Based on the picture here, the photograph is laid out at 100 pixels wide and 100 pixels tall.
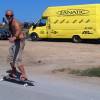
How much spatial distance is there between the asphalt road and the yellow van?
69.5 feet

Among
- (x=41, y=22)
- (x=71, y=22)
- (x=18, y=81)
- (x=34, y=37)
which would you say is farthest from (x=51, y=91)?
(x=34, y=37)

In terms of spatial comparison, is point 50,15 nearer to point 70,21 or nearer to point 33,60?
point 70,21

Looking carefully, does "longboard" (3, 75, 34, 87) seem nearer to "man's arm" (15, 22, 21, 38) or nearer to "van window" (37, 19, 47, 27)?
"man's arm" (15, 22, 21, 38)

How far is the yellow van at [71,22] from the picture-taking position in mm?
33781

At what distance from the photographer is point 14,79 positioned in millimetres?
12555

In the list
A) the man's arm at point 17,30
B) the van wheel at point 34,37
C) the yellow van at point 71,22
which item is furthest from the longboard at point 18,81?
the van wheel at point 34,37

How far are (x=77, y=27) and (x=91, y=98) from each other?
24.6 meters

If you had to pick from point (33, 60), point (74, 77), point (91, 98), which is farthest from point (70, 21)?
point (91, 98)

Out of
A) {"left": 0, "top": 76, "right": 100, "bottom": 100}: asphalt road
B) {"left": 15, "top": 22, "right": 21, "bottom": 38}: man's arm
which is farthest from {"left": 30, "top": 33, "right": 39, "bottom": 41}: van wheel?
{"left": 15, "top": 22, "right": 21, "bottom": 38}: man's arm

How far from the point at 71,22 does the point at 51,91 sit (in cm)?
2386

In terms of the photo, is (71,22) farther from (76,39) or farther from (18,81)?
(18,81)

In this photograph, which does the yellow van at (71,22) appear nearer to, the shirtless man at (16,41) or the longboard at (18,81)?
the longboard at (18,81)

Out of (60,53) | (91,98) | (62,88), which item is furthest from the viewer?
(60,53)

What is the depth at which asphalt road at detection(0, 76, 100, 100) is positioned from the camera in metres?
10.4
